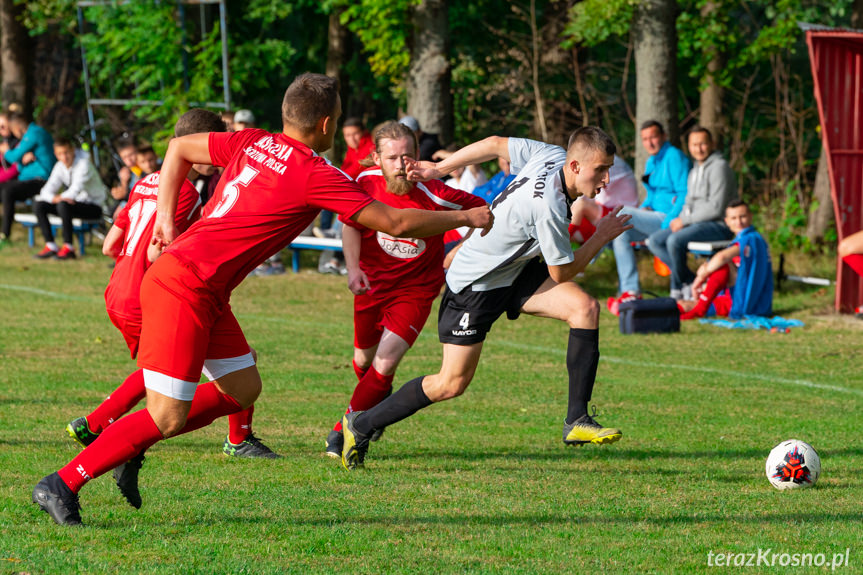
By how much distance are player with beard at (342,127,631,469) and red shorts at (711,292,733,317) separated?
6.28m

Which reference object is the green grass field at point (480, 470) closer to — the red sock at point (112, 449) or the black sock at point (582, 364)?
the red sock at point (112, 449)

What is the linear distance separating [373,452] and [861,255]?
3.28 meters

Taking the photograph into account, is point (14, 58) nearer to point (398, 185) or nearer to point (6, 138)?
point (6, 138)

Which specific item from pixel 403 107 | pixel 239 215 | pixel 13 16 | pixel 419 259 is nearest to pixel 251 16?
pixel 403 107

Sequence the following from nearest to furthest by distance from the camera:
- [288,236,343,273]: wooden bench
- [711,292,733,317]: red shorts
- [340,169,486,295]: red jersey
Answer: [340,169,486,295]: red jersey → [711,292,733,317]: red shorts → [288,236,343,273]: wooden bench

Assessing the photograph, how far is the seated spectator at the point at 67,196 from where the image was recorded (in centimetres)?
1711

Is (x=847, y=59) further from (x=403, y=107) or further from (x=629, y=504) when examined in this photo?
(x=403, y=107)

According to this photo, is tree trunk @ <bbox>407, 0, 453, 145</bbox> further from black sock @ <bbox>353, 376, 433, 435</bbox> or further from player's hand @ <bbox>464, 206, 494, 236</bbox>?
player's hand @ <bbox>464, 206, 494, 236</bbox>

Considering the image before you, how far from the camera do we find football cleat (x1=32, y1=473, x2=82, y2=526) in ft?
15.8

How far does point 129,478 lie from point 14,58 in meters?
20.4

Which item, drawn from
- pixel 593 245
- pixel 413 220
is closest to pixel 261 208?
pixel 413 220

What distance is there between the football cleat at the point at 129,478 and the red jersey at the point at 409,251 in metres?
2.29

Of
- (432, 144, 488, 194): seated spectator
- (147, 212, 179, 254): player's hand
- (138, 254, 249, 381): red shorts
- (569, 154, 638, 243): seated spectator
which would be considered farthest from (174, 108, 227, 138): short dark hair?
(432, 144, 488, 194): seated spectator

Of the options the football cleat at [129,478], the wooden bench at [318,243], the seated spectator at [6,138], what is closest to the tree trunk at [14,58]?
the seated spectator at [6,138]
